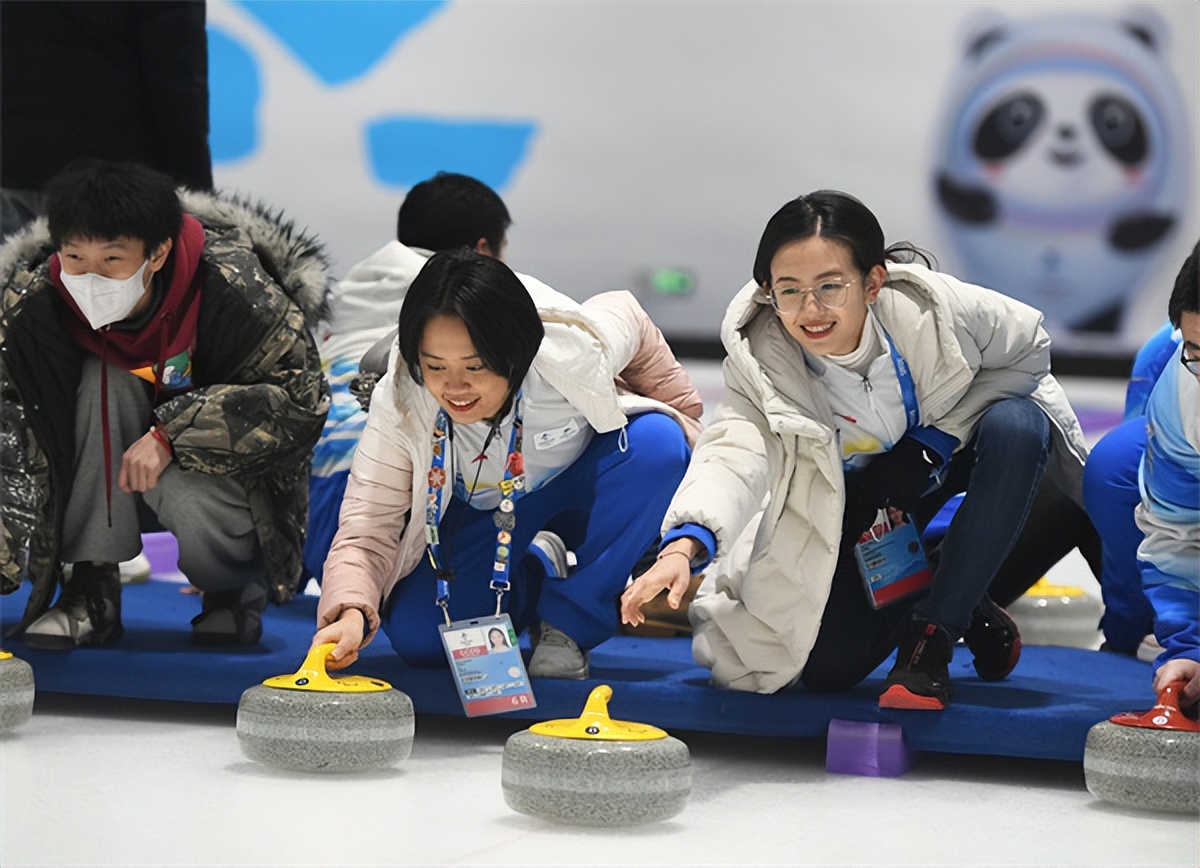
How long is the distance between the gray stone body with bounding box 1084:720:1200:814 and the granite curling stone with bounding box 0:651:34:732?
1.47m

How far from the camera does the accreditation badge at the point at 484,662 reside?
7.75ft

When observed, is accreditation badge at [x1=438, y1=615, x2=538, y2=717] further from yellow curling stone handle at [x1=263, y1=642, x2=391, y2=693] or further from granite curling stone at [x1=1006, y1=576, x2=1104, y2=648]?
granite curling stone at [x1=1006, y1=576, x2=1104, y2=648]

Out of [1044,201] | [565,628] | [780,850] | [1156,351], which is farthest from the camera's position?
[1044,201]

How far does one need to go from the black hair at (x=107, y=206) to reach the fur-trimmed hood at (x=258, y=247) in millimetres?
178

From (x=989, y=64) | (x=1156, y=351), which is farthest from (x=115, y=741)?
(x=989, y=64)

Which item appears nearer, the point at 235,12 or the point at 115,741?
the point at 115,741

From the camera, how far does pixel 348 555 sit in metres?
2.36

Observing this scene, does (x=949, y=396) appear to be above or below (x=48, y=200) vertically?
below

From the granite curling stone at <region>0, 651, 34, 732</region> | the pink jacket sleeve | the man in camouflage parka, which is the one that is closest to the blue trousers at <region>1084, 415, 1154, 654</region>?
the pink jacket sleeve

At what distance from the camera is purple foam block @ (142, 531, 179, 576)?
406 cm

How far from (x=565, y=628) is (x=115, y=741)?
0.68m

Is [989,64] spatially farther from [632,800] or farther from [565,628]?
[632,800]

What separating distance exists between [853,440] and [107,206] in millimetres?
1186

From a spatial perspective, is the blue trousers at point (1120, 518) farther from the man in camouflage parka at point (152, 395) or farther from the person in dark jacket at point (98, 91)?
the person in dark jacket at point (98, 91)
